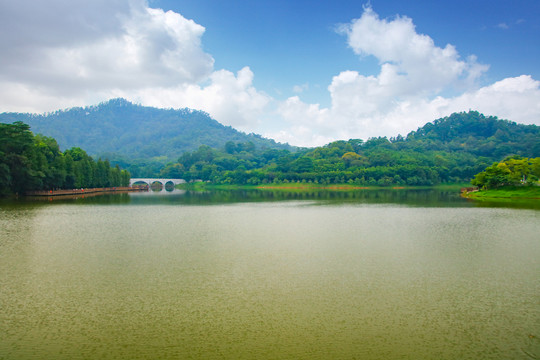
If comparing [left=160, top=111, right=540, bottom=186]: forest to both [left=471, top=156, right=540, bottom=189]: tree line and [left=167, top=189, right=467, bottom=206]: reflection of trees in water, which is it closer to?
[left=167, top=189, right=467, bottom=206]: reflection of trees in water

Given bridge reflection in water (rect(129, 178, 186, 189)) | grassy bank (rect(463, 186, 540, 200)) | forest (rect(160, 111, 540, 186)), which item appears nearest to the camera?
grassy bank (rect(463, 186, 540, 200))

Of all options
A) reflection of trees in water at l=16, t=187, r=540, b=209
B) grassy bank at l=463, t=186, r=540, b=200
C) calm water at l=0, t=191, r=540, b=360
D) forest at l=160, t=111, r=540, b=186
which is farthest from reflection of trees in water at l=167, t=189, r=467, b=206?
forest at l=160, t=111, r=540, b=186

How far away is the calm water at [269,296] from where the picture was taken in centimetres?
790

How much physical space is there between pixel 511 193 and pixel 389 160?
6430 cm

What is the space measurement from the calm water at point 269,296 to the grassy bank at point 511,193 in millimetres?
32540

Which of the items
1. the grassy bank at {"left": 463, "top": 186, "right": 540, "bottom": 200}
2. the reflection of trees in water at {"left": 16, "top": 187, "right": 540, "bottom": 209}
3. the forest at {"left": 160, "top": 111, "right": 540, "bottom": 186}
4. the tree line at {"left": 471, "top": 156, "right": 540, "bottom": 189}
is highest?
the forest at {"left": 160, "top": 111, "right": 540, "bottom": 186}

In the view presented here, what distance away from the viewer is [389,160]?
112875 millimetres

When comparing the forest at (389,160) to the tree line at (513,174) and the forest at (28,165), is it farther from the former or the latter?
the forest at (28,165)

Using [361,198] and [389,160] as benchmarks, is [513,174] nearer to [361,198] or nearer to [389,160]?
[361,198]

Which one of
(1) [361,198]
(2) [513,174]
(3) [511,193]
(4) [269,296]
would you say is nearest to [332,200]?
(1) [361,198]

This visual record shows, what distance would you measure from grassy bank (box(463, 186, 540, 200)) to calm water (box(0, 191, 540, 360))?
32540 millimetres

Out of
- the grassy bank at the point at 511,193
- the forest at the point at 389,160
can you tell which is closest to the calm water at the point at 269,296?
the grassy bank at the point at 511,193

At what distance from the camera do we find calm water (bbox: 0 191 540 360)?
7.90m

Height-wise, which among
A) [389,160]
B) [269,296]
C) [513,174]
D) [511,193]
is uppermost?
[389,160]
